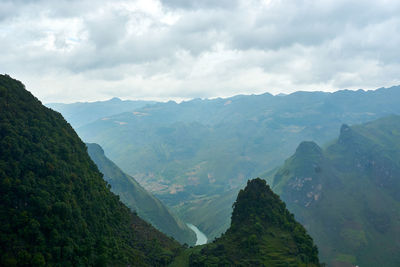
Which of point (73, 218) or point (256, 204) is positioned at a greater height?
point (73, 218)

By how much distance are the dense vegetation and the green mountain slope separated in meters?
23.9

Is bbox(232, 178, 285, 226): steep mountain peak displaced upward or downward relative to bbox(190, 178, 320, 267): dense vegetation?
upward

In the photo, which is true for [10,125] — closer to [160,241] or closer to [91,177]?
[91,177]

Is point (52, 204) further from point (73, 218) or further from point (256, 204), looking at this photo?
point (256, 204)

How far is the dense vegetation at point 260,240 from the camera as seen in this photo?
112500 millimetres

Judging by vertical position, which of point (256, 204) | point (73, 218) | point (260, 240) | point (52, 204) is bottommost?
point (260, 240)

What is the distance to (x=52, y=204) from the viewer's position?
8744cm

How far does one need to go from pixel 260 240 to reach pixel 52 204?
251 ft

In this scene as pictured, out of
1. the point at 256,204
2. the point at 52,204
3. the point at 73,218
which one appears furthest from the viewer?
the point at 256,204

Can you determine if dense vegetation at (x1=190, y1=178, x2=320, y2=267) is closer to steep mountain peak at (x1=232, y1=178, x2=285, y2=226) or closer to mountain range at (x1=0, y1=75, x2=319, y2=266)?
steep mountain peak at (x1=232, y1=178, x2=285, y2=226)

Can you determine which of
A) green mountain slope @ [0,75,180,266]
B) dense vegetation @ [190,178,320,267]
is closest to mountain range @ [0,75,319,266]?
green mountain slope @ [0,75,180,266]

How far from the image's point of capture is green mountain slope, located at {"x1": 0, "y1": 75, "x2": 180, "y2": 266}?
3061 inches

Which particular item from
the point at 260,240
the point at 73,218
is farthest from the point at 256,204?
the point at 73,218

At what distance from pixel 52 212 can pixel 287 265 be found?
253 feet
